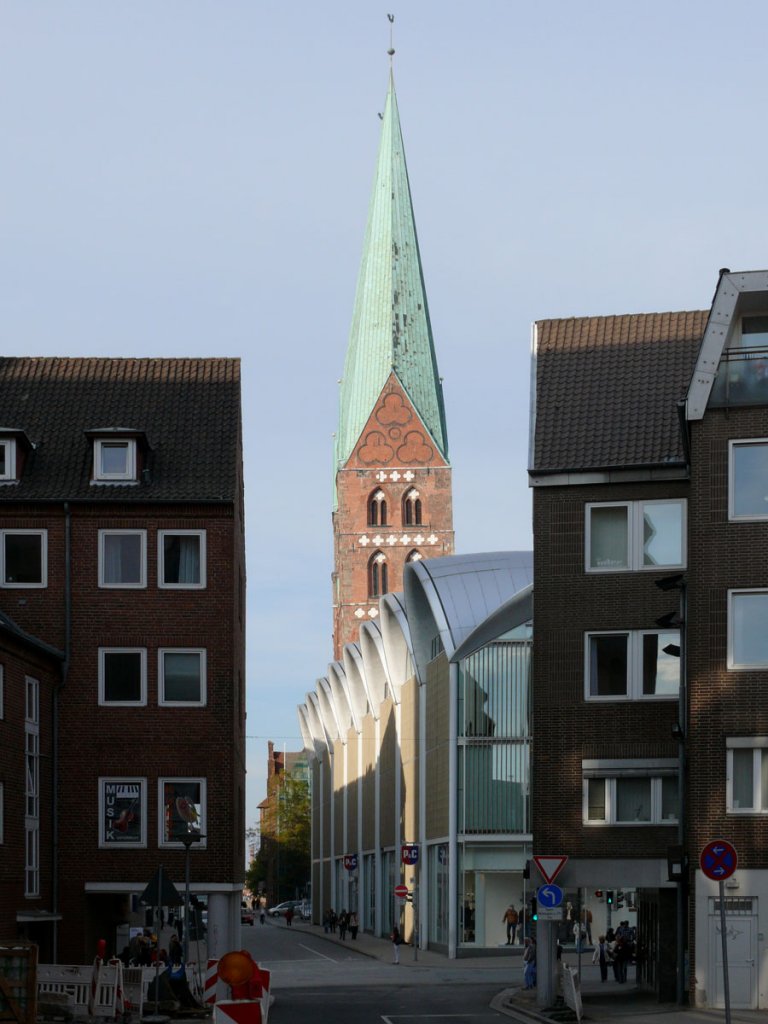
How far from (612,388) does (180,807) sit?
1324 centimetres

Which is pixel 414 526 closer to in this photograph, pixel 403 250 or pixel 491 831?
pixel 403 250

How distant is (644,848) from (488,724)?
2400 centimetres

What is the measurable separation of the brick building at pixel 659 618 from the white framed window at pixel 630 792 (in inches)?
1.5

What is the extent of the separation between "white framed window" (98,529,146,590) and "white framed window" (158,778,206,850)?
4.61 m

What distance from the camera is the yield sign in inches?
1262

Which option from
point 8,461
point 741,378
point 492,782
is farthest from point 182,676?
point 492,782

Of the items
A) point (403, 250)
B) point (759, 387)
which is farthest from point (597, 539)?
point (403, 250)

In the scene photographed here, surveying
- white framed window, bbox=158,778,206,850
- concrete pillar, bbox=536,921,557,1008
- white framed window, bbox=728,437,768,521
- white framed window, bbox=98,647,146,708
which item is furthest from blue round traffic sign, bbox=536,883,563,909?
white framed window, bbox=98,647,146,708

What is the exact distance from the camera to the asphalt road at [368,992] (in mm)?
33250

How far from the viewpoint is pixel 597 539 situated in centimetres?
3753

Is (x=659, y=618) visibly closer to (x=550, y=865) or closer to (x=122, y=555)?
(x=550, y=865)

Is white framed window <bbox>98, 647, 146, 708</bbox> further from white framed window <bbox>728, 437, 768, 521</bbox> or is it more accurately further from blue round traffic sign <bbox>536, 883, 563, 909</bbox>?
white framed window <bbox>728, 437, 768, 521</bbox>

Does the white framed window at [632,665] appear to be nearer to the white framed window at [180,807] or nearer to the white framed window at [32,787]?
the white framed window at [180,807]

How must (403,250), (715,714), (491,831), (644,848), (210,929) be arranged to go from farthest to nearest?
(403,250) < (491,831) < (210,929) < (644,848) < (715,714)
